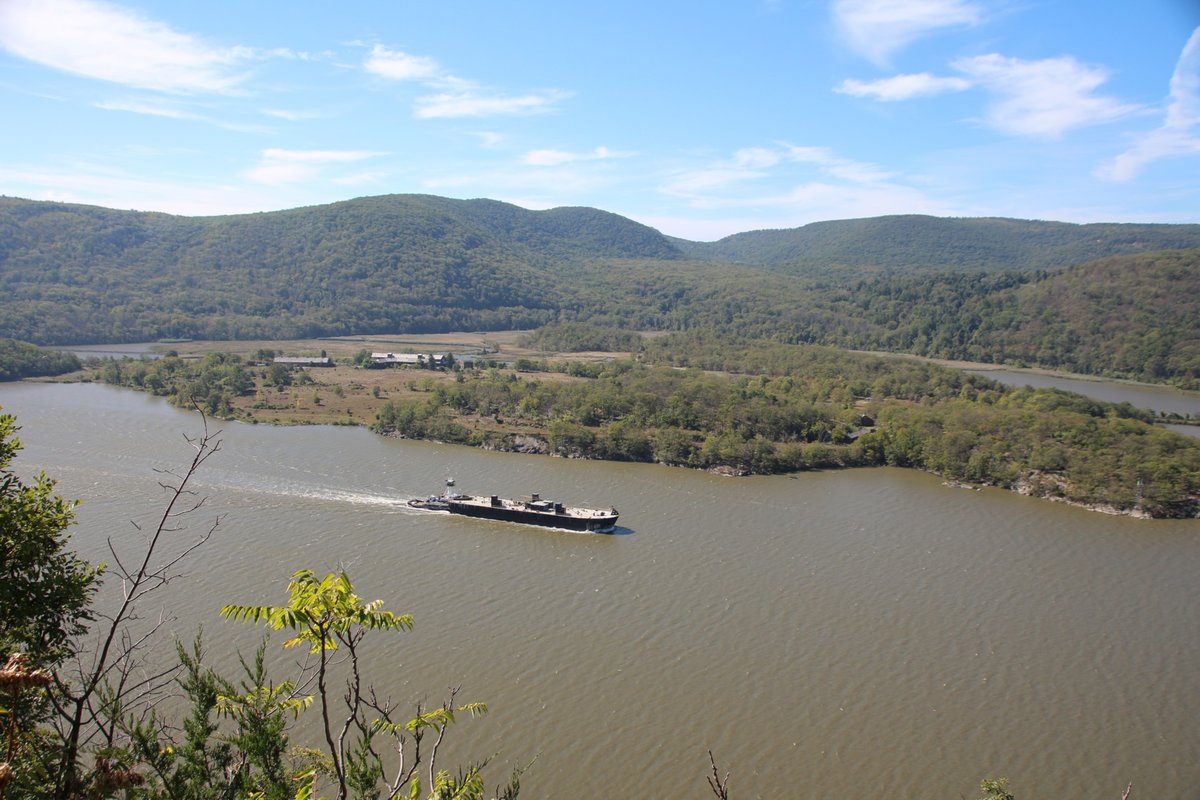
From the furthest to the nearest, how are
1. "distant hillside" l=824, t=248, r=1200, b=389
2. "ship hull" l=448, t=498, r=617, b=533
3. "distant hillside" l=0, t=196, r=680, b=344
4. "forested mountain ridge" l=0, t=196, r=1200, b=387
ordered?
"distant hillside" l=0, t=196, r=680, b=344 < "forested mountain ridge" l=0, t=196, r=1200, b=387 < "distant hillside" l=824, t=248, r=1200, b=389 < "ship hull" l=448, t=498, r=617, b=533

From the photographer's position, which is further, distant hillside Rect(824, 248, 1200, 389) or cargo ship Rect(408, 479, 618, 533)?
distant hillside Rect(824, 248, 1200, 389)

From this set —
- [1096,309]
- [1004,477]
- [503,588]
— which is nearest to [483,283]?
[1096,309]

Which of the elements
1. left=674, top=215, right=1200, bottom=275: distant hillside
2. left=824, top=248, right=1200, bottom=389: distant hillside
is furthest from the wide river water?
left=674, top=215, right=1200, bottom=275: distant hillside

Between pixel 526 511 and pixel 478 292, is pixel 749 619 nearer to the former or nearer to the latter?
pixel 526 511

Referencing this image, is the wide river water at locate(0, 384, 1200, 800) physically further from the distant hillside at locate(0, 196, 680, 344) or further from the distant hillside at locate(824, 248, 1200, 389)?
the distant hillside at locate(0, 196, 680, 344)

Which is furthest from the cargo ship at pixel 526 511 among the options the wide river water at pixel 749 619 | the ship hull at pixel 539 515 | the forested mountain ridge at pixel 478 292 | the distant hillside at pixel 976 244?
the distant hillside at pixel 976 244
